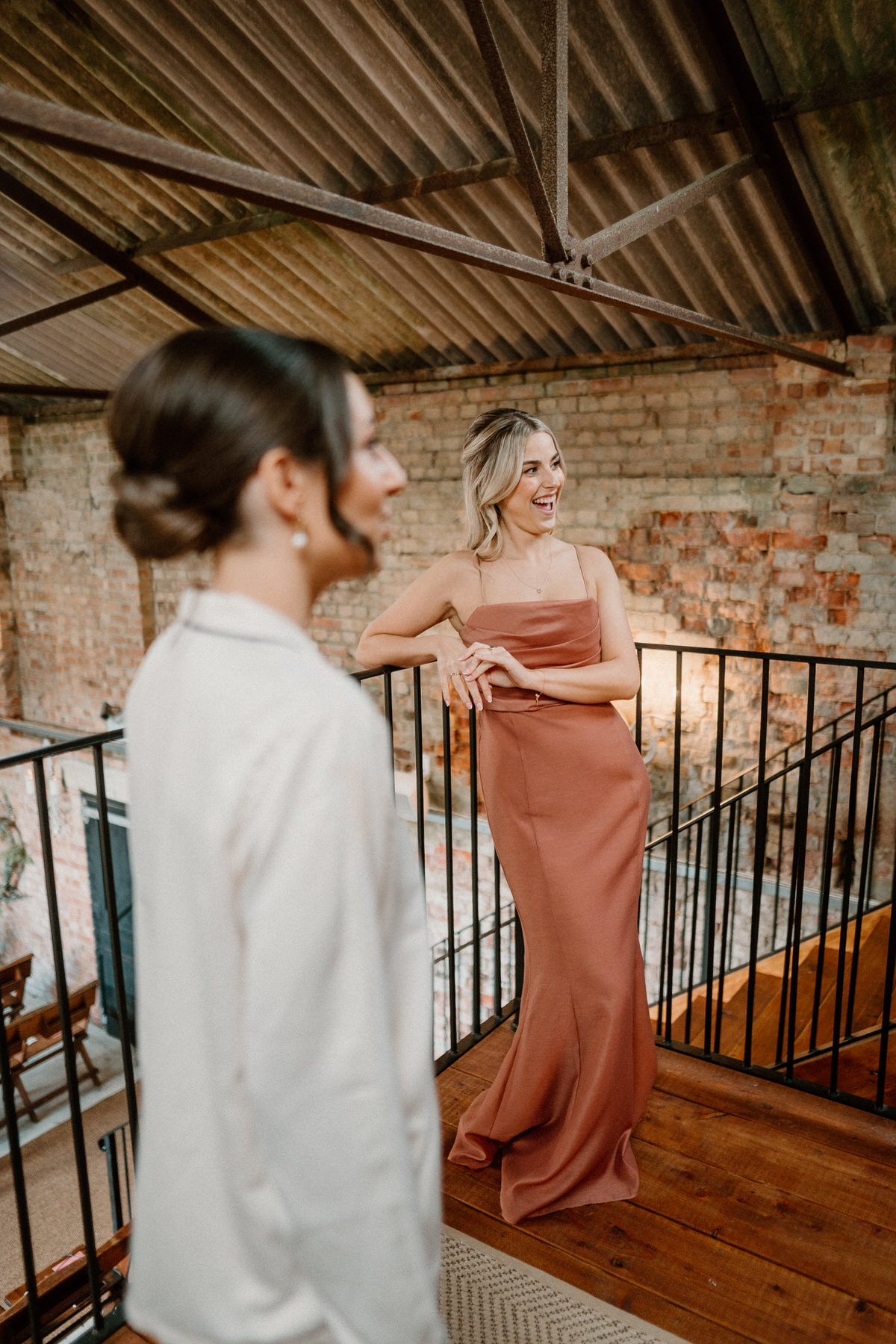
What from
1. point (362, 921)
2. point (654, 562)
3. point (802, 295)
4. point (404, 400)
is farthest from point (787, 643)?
point (362, 921)

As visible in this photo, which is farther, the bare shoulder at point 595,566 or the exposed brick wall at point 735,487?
the exposed brick wall at point 735,487

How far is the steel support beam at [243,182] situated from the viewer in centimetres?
127

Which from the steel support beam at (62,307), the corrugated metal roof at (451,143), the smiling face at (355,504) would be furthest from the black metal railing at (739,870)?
the steel support beam at (62,307)

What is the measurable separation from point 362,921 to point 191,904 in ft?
0.46

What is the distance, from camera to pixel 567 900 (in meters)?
1.77

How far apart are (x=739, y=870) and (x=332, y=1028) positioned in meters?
4.92

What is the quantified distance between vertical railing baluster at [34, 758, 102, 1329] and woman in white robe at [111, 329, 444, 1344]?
2.01 feet

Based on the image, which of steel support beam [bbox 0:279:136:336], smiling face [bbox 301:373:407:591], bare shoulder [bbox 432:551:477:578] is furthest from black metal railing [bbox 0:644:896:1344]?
steel support beam [bbox 0:279:136:336]

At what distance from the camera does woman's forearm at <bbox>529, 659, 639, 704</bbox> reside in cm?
174

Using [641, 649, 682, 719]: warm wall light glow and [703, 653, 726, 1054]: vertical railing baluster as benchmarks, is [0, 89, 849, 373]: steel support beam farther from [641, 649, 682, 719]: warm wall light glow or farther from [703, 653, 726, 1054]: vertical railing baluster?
[641, 649, 682, 719]: warm wall light glow

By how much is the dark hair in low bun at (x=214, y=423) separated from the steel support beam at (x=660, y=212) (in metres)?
2.04

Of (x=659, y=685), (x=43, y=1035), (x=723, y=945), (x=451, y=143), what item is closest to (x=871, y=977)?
(x=723, y=945)

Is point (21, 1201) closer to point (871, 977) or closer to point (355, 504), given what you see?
point (355, 504)

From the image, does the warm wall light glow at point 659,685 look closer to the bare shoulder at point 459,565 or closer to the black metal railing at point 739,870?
the black metal railing at point 739,870
